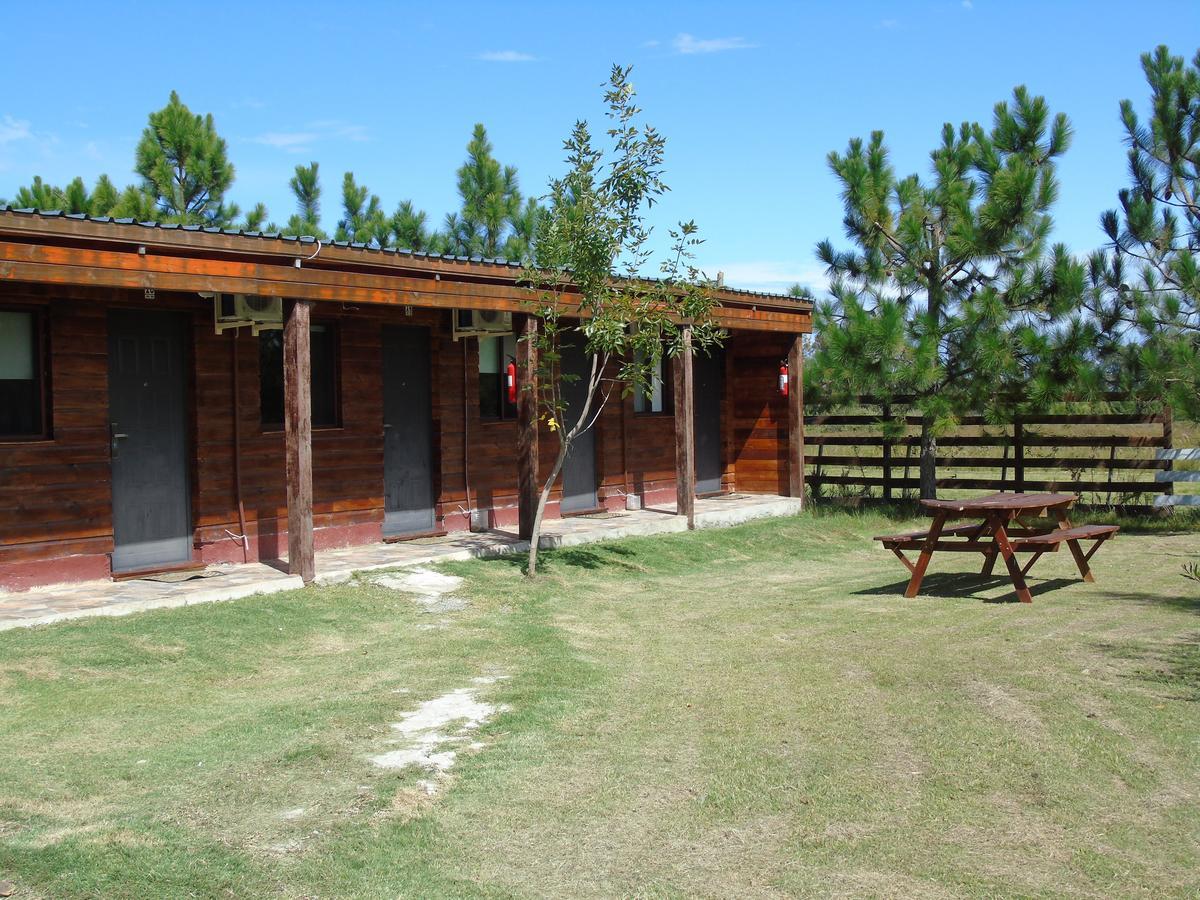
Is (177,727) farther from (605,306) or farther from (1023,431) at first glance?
(1023,431)

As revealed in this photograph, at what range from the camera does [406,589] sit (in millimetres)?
9992

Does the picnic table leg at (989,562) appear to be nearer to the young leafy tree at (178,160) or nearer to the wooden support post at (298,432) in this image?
the wooden support post at (298,432)

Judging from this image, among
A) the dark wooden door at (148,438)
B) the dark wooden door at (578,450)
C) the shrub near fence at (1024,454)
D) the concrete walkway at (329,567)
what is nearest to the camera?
the concrete walkway at (329,567)

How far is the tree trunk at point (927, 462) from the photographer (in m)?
16.3

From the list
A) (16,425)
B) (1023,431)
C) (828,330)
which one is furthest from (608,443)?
(16,425)

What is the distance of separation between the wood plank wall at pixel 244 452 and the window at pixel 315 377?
4.7 inches

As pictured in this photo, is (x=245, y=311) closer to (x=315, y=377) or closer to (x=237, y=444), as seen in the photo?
(x=237, y=444)

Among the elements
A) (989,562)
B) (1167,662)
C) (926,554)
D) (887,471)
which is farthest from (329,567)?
(887,471)

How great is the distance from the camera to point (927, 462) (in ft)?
53.8

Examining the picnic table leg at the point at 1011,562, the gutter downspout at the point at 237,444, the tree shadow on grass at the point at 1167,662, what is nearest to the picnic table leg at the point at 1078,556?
the picnic table leg at the point at 1011,562

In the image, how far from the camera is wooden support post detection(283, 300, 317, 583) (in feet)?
31.9

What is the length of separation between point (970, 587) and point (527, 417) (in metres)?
4.71

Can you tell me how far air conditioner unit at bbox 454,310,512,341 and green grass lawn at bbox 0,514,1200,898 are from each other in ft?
12.7

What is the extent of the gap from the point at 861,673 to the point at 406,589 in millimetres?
4497
